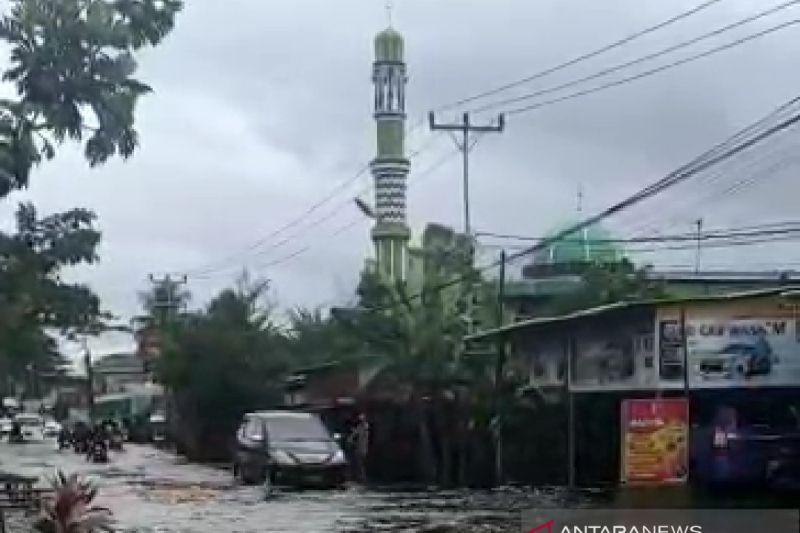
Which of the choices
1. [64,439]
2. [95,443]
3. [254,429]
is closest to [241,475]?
[254,429]

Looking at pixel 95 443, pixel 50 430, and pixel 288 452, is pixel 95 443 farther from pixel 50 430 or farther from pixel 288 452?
pixel 50 430

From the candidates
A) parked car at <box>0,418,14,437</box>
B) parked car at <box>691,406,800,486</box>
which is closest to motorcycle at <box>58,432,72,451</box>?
parked car at <box>0,418,14,437</box>

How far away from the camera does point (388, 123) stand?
72875 mm

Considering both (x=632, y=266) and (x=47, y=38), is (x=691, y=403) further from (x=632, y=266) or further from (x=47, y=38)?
A: (x=47, y=38)

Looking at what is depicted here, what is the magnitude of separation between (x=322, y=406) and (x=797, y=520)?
2825 cm

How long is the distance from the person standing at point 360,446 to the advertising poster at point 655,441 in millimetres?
12621

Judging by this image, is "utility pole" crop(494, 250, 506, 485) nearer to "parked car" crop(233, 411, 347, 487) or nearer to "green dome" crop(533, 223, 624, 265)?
"parked car" crop(233, 411, 347, 487)

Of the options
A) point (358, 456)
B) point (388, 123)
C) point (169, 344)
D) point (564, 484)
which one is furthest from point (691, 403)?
point (388, 123)

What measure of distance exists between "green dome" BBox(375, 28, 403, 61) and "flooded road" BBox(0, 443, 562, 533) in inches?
1719

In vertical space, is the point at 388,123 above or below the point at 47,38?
above

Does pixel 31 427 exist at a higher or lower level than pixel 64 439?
lower

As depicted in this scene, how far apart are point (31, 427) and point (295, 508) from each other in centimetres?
6465

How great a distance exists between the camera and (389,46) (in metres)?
74.8
